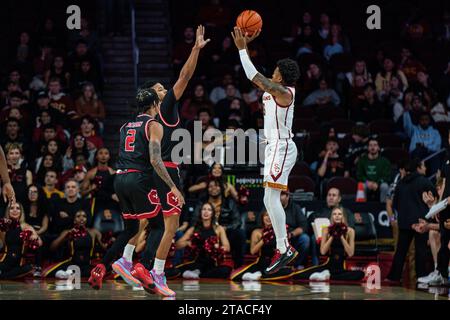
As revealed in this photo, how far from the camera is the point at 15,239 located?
524 inches

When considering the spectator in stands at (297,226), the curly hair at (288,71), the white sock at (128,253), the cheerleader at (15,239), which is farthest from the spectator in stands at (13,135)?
the curly hair at (288,71)

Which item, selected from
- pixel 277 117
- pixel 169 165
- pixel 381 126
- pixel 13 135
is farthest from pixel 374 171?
pixel 169 165

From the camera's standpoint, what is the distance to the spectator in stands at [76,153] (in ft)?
48.8

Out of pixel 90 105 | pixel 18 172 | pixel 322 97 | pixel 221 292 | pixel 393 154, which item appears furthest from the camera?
pixel 322 97

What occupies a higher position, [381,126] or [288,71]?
[288,71]

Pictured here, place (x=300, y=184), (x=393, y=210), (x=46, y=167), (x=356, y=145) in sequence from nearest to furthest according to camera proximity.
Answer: (x=393, y=210) → (x=300, y=184) → (x=46, y=167) → (x=356, y=145)

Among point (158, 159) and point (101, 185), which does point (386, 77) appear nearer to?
point (101, 185)

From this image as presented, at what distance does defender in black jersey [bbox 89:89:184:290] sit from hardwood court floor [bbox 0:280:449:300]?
1.06 ft

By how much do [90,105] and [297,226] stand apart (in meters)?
4.58

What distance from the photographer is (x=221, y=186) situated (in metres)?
13.9

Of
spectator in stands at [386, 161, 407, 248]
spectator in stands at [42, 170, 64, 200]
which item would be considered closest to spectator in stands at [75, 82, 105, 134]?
spectator in stands at [42, 170, 64, 200]

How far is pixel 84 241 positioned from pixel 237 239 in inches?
80.7

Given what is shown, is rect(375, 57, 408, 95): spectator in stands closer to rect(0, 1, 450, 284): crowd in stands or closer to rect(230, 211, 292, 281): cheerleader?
rect(0, 1, 450, 284): crowd in stands
